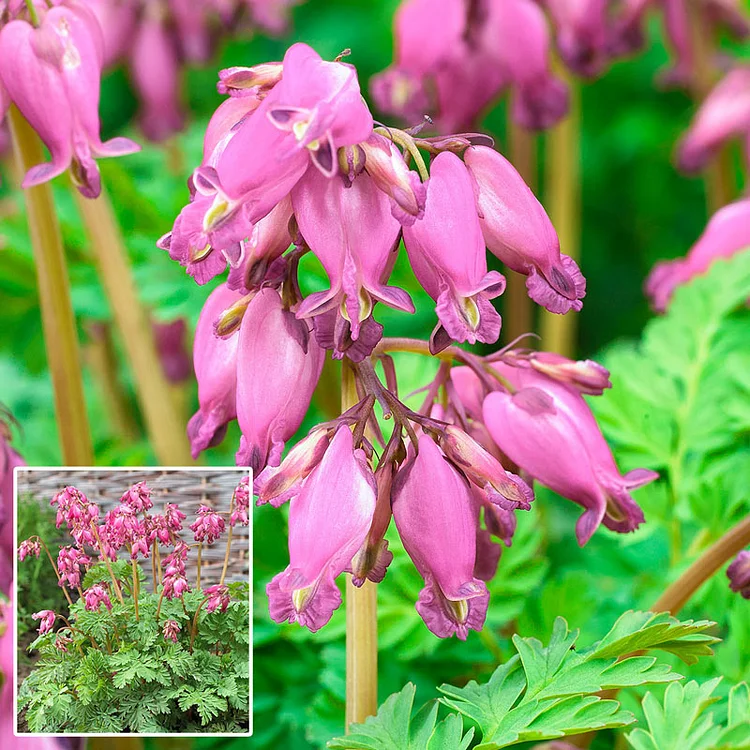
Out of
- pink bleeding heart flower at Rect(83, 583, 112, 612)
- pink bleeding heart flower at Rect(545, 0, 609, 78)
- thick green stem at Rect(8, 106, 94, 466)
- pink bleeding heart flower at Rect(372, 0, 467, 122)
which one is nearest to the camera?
→ pink bleeding heart flower at Rect(83, 583, 112, 612)

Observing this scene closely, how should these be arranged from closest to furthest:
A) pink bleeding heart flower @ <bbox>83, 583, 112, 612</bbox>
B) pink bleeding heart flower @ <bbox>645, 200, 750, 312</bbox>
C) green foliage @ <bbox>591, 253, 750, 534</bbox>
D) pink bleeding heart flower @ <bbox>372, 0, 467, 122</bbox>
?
1. pink bleeding heart flower @ <bbox>83, 583, 112, 612</bbox>
2. green foliage @ <bbox>591, 253, 750, 534</bbox>
3. pink bleeding heart flower @ <bbox>645, 200, 750, 312</bbox>
4. pink bleeding heart flower @ <bbox>372, 0, 467, 122</bbox>

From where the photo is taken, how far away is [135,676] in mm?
731

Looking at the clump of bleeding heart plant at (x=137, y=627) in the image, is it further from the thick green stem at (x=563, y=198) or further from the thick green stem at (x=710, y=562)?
the thick green stem at (x=563, y=198)

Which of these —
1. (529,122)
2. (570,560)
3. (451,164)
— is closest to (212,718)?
(451,164)

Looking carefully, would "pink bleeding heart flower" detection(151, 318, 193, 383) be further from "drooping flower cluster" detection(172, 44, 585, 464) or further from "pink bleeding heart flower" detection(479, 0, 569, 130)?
"drooping flower cluster" detection(172, 44, 585, 464)

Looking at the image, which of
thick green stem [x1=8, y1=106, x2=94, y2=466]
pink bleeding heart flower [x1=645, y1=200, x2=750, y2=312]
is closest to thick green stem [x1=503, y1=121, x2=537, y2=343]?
pink bleeding heart flower [x1=645, y1=200, x2=750, y2=312]

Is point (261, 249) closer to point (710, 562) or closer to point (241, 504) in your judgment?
point (241, 504)

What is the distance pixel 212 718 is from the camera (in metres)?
0.74

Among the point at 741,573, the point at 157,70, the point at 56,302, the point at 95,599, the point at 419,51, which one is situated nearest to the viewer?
the point at 95,599

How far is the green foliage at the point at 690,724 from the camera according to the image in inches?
26.1

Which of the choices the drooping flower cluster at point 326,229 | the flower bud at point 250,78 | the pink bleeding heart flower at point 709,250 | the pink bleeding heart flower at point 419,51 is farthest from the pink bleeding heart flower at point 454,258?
the pink bleeding heart flower at point 419,51

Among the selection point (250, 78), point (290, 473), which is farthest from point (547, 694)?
point (250, 78)

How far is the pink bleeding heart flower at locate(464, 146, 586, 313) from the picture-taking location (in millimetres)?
707

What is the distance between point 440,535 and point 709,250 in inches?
30.5
